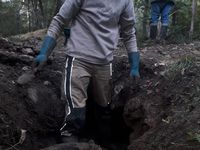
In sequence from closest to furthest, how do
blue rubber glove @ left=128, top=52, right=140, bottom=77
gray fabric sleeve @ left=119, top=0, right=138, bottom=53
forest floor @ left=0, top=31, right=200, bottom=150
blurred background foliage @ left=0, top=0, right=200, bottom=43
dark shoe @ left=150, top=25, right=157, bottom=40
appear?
forest floor @ left=0, top=31, right=200, bottom=150, gray fabric sleeve @ left=119, top=0, right=138, bottom=53, blue rubber glove @ left=128, top=52, right=140, bottom=77, dark shoe @ left=150, top=25, right=157, bottom=40, blurred background foliage @ left=0, top=0, right=200, bottom=43

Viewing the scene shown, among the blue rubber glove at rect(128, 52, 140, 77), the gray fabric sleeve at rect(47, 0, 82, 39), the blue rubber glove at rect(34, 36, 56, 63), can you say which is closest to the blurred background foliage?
the blue rubber glove at rect(128, 52, 140, 77)

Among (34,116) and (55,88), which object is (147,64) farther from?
(34,116)

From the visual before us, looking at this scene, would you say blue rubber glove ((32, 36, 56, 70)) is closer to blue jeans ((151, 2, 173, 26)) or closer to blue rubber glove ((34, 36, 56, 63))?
blue rubber glove ((34, 36, 56, 63))

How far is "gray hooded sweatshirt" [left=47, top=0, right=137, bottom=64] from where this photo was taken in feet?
14.0

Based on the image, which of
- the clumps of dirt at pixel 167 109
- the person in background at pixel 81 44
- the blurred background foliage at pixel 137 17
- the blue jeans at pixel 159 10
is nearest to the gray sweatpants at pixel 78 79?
the person in background at pixel 81 44

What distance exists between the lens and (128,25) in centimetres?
470

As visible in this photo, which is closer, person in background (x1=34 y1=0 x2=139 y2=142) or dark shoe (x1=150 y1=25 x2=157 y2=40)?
person in background (x1=34 y1=0 x2=139 y2=142)

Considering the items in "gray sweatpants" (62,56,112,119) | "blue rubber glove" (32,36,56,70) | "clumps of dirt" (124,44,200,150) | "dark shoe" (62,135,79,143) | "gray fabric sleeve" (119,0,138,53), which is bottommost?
"dark shoe" (62,135,79,143)

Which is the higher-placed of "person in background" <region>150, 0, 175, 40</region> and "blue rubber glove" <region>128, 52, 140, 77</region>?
"person in background" <region>150, 0, 175, 40</region>

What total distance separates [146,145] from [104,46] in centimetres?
114

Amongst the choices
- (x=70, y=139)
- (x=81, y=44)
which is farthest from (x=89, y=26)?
(x=70, y=139)

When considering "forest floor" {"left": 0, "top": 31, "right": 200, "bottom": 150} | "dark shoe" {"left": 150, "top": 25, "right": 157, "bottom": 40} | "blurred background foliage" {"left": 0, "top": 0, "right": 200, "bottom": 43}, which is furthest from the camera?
"blurred background foliage" {"left": 0, "top": 0, "right": 200, "bottom": 43}

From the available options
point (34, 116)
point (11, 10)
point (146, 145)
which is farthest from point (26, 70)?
point (11, 10)

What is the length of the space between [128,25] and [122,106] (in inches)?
48.8
